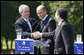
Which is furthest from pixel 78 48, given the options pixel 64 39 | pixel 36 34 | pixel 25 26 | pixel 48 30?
pixel 64 39

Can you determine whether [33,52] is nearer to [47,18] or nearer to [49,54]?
[49,54]

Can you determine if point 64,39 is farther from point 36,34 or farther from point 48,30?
point 36,34

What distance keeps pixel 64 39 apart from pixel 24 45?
4.07 feet

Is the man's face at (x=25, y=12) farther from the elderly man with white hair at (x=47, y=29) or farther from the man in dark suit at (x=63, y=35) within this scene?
the man in dark suit at (x=63, y=35)

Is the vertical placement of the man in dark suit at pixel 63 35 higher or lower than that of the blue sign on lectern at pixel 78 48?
higher

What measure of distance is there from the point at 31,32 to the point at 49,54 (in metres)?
0.86

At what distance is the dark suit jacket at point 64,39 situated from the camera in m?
6.07

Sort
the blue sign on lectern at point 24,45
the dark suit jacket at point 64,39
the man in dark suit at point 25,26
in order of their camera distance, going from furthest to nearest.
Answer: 1. the man in dark suit at point 25,26
2. the blue sign on lectern at point 24,45
3. the dark suit jacket at point 64,39

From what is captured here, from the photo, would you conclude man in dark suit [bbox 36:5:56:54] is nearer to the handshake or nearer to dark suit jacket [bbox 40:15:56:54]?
dark suit jacket [bbox 40:15:56:54]

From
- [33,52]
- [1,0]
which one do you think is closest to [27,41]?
[33,52]

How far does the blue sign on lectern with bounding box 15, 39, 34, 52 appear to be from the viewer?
6836 millimetres

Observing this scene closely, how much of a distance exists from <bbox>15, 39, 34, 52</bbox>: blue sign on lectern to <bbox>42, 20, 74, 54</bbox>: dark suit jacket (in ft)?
2.64

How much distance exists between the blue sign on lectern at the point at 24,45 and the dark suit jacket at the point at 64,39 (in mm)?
805

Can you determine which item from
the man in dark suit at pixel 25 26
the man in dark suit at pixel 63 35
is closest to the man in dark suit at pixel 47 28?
the man in dark suit at pixel 25 26
